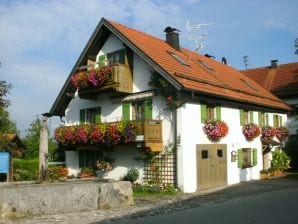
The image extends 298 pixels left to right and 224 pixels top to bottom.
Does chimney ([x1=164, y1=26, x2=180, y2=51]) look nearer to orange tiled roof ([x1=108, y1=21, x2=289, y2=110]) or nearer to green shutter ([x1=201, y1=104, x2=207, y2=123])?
orange tiled roof ([x1=108, y1=21, x2=289, y2=110])

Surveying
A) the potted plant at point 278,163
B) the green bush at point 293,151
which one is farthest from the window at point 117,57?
the green bush at point 293,151

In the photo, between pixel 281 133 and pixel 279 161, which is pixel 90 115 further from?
pixel 281 133

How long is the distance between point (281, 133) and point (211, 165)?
34.0 feet

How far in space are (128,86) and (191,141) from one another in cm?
452

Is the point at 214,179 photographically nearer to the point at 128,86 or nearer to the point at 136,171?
the point at 136,171

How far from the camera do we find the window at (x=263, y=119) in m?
27.7

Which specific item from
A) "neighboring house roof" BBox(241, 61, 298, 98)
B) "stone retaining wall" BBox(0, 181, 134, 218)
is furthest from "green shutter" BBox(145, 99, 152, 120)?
"neighboring house roof" BBox(241, 61, 298, 98)

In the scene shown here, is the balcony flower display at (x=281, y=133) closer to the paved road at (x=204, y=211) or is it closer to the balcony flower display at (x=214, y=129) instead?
the balcony flower display at (x=214, y=129)

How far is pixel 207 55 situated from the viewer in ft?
113

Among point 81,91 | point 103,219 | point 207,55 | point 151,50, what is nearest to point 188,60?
point 151,50

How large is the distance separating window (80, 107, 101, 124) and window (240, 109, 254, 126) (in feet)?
26.7

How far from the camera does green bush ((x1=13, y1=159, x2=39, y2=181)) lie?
2576cm

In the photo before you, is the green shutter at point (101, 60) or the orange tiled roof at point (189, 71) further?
the green shutter at point (101, 60)

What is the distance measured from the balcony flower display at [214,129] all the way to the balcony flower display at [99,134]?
145 inches
